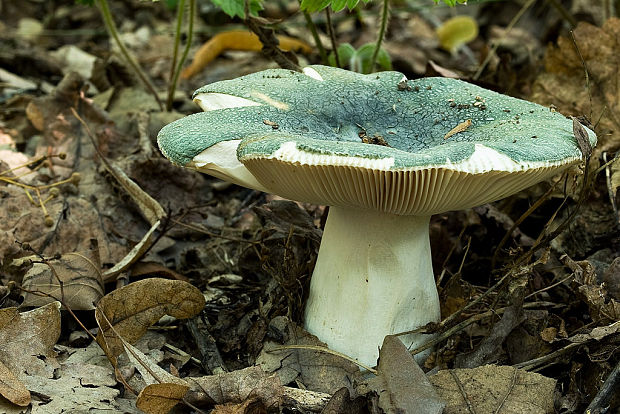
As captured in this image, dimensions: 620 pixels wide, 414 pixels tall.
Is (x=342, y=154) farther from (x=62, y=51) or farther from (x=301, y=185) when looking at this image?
Result: (x=62, y=51)

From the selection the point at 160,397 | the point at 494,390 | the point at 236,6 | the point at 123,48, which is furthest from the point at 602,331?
the point at 123,48

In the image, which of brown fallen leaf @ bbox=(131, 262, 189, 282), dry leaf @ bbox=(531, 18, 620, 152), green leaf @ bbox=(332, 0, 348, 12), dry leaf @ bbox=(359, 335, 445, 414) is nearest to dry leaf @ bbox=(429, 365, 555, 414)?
dry leaf @ bbox=(359, 335, 445, 414)

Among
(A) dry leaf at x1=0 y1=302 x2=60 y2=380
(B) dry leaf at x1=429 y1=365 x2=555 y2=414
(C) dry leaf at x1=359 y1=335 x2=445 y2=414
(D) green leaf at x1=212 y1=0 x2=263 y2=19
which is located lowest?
(B) dry leaf at x1=429 y1=365 x2=555 y2=414

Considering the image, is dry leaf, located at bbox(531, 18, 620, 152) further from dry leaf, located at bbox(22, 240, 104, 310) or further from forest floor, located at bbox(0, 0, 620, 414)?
dry leaf, located at bbox(22, 240, 104, 310)

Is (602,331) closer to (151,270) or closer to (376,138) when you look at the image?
(376,138)

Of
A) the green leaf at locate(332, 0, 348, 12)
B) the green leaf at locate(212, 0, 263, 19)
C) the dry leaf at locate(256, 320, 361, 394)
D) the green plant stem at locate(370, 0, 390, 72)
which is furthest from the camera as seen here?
the green plant stem at locate(370, 0, 390, 72)

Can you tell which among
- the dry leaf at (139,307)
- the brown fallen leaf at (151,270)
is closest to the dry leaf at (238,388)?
the dry leaf at (139,307)

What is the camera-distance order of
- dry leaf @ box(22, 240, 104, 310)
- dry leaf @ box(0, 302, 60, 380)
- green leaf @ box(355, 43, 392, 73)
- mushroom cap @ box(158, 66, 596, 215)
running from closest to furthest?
mushroom cap @ box(158, 66, 596, 215), dry leaf @ box(0, 302, 60, 380), dry leaf @ box(22, 240, 104, 310), green leaf @ box(355, 43, 392, 73)
